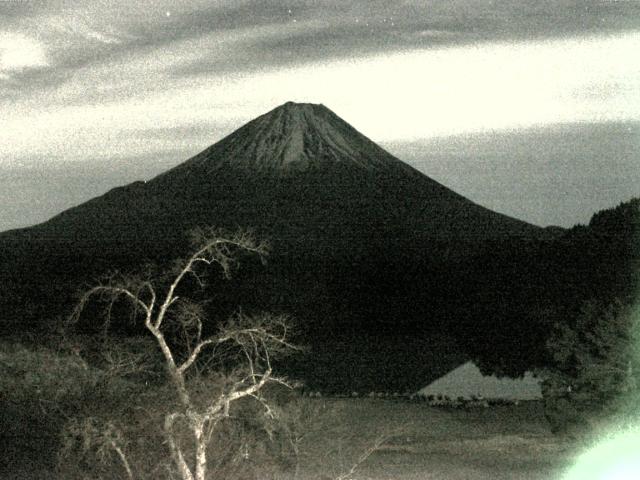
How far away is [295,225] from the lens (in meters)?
91.2

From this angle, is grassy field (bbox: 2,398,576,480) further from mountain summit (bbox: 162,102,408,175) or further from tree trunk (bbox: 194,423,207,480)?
mountain summit (bbox: 162,102,408,175)

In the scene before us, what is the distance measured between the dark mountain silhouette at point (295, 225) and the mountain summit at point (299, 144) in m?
0.12

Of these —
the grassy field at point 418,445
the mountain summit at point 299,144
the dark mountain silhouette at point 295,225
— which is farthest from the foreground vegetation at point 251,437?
the mountain summit at point 299,144

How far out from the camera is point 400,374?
36.5 meters

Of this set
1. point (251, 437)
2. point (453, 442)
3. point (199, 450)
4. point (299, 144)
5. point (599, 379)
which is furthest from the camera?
point (299, 144)

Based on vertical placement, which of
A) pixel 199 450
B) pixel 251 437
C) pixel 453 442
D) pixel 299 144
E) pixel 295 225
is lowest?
pixel 453 442

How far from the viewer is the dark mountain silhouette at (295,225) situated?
6669 cm

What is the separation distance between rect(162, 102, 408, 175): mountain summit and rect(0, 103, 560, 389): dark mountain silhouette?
119 millimetres

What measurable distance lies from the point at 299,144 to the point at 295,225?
991 centimetres

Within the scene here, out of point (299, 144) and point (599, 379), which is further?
point (299, 144)

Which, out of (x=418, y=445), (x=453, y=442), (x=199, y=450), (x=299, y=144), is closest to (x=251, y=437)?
(x=418, y=445)

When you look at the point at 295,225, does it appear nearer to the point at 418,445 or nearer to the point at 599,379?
the point at 418,445

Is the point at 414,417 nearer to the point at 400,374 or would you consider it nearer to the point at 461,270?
the point at 400,374

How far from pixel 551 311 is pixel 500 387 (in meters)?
3.85
